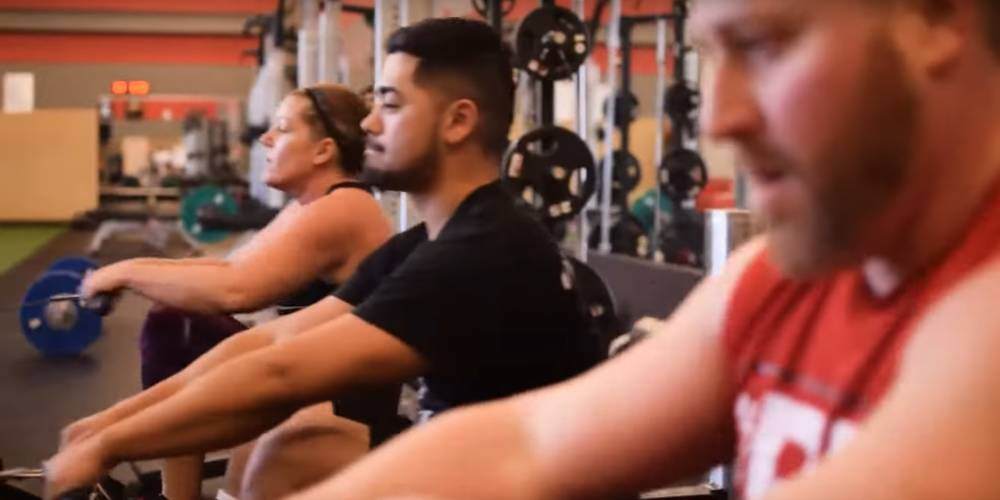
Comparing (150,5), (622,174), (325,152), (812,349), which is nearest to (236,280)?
(325,152)

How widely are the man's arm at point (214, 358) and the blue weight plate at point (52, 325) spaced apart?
3.00 meters

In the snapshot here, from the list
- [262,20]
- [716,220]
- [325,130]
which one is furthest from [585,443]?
[262,20]

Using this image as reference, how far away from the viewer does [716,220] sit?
175 centimetres

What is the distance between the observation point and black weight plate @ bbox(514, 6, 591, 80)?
148 inches

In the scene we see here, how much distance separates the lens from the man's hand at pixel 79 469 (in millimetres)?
1343

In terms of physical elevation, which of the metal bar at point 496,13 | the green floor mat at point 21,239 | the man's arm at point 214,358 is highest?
the metal bar at point 496,13

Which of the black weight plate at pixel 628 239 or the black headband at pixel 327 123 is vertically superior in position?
the black headband at pixel 327 123

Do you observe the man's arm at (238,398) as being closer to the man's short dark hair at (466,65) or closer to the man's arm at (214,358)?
the man's arm at (214,358)

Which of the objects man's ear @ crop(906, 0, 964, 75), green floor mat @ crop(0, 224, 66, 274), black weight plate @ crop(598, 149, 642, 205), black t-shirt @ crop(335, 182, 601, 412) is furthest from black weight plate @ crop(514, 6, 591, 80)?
green floor mat @ crop(0, 224, 66, 274)

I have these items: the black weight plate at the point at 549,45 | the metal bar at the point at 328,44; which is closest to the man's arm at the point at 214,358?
the black weight plate at the point at 549,45

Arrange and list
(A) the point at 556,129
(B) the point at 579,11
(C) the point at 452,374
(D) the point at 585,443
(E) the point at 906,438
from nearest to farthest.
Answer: (E) the point at 906,438 < (D) the point at 585,443 < (C) the point at 452,374 < (A) the point at 556,129 < (B) the point at 579,11

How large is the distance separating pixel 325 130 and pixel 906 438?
1966 millimetres

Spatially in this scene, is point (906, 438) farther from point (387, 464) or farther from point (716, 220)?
point (716, 220)

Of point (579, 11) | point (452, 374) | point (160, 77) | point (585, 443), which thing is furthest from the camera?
point (160, 77)
